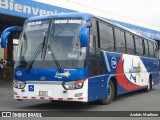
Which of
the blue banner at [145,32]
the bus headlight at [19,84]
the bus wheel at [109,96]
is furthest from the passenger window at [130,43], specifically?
the blue banner at [145,32]

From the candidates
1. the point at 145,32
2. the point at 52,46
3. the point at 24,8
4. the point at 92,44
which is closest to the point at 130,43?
the point at 92,44

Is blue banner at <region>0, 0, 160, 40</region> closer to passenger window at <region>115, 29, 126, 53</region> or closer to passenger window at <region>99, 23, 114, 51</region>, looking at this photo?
passenger window at <region>115, 29, 126, 53</region>

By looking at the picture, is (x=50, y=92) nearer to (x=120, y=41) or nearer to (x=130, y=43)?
(x=120, y=41)

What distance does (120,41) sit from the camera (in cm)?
1541

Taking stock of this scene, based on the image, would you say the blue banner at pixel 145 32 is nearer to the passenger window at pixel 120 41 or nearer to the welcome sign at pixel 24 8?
the welcome sign at pixel 24 8

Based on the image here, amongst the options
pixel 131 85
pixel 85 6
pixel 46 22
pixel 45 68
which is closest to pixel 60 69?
pixel 45 68

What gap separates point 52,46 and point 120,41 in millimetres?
4525

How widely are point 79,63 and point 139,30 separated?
2909 cm

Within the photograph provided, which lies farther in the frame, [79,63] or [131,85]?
[131,85]

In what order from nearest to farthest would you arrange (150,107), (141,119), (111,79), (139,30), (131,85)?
(141,119) → (150,107) → (111,79) → (131,85) → (139,30)

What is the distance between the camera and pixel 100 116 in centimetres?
1071

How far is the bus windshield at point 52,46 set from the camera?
11.4 metres

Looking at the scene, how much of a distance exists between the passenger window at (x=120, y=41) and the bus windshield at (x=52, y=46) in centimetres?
344

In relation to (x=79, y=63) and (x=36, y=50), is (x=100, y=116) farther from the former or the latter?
(x=36, y=50)
